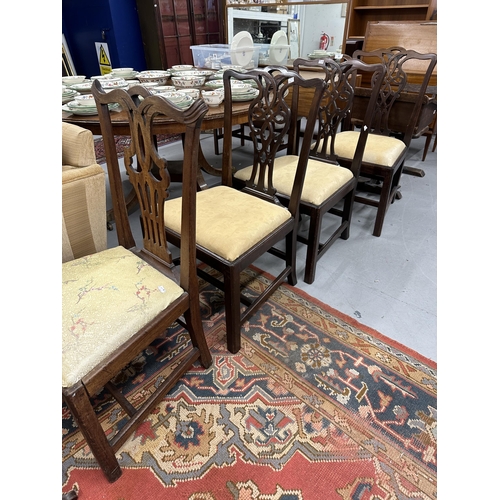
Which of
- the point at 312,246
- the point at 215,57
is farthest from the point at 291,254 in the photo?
the point at 215,57

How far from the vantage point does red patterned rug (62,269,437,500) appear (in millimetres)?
1000

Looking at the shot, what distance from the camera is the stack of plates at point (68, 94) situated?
189cm

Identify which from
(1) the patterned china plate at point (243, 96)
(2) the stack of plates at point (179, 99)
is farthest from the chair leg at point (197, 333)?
(1) the patterned china plate at point (243, 96)

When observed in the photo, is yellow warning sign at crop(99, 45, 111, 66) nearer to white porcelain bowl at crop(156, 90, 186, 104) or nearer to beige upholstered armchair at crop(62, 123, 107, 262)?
white porcelain bowl at crop(156, 90, 186, 104)

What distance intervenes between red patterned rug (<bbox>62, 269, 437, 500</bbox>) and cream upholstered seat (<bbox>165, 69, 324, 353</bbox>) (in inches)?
8.2

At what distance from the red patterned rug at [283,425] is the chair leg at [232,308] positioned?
0.23ft

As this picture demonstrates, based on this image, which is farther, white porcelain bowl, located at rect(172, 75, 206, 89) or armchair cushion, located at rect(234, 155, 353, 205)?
white porcelain bowl, located at rect(172, 75, 206, 89)

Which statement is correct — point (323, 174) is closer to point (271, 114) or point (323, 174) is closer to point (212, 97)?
point (271, 114)

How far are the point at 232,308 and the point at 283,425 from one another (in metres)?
0.45

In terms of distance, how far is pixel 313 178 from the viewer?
1.64m

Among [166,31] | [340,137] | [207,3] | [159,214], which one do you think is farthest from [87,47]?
[159,214]

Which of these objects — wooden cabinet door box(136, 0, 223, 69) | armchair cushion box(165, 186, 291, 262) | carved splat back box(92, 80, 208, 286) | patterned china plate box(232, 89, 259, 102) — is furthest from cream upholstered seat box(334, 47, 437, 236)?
wooden cabinet door box(136, 0, 223, 69)

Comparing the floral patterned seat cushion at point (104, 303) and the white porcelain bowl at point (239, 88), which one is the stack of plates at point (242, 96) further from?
the floral patterned seat cushion at point (104, 303)

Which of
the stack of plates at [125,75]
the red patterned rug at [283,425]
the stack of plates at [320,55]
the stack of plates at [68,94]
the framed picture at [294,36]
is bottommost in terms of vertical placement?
the red patterned rug at [283,425]
